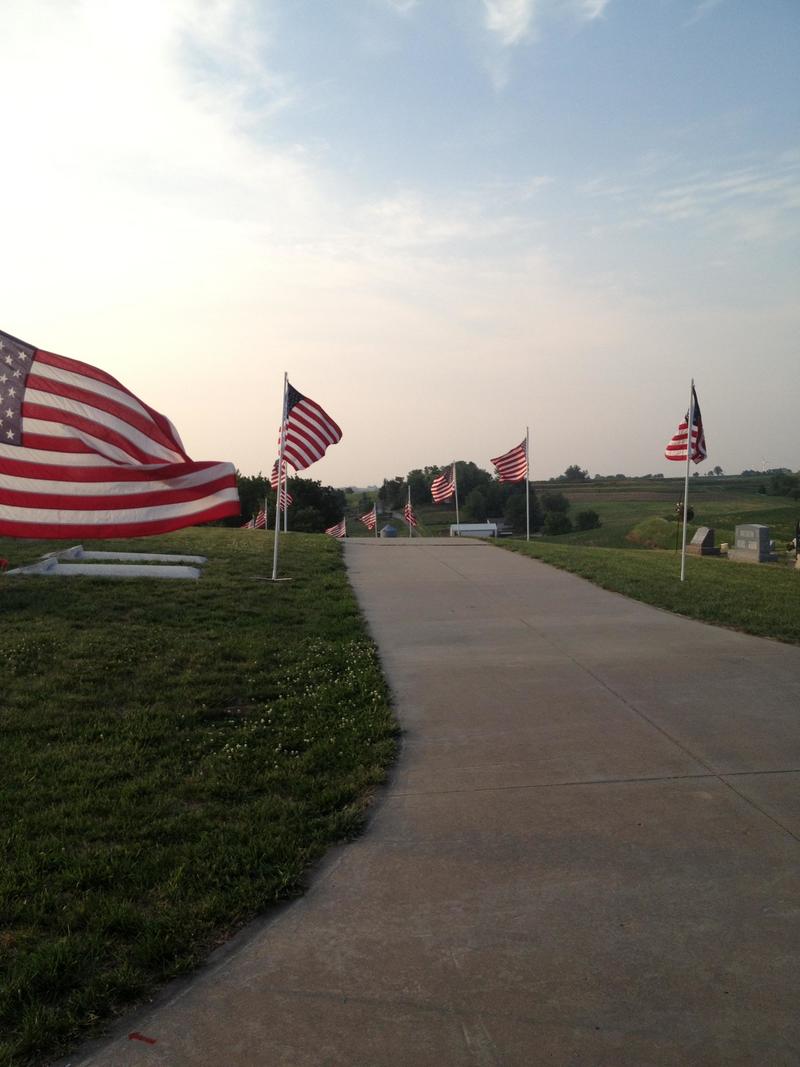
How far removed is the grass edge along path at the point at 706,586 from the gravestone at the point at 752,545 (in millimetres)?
1117

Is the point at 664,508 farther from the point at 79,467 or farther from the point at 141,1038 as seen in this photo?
the point at 141,1038

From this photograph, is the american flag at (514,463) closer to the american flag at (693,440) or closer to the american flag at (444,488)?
the american flag at (444,488)

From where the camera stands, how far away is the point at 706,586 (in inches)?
515

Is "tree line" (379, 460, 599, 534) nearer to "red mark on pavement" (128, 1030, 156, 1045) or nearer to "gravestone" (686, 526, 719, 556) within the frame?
"gravestone" (686, 526, 719, 556)

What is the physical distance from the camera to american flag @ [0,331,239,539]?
248 inches

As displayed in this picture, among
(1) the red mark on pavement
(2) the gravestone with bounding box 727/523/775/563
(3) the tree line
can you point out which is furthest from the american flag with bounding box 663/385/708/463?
(3) the tree line

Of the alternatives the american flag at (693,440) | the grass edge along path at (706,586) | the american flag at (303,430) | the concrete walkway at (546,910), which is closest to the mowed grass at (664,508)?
the grass edge along path at (706,586)

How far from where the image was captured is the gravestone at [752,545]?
1936 cm

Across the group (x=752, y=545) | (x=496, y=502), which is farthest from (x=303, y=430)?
(x=496, y=502)

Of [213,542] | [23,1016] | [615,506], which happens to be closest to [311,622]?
[23,1016]

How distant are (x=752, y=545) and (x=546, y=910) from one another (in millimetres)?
17979

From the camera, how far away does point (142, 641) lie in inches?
332

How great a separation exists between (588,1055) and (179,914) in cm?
167

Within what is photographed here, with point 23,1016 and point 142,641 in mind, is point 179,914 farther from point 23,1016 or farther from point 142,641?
point 142,641
